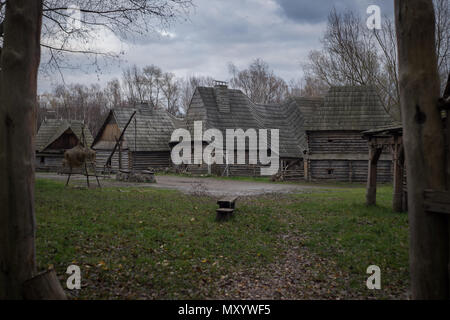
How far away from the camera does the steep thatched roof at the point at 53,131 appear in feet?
125

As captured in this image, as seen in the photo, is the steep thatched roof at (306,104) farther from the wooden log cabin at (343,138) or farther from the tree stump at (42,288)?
the tree stump at (42,288)

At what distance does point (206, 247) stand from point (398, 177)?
23.9ft

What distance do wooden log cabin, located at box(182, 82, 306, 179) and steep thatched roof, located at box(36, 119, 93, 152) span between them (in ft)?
49.6

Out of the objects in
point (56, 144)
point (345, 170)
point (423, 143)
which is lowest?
point (345, 170)

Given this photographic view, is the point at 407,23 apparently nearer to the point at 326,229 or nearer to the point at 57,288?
the point at 57,288

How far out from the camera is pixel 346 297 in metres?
5.07

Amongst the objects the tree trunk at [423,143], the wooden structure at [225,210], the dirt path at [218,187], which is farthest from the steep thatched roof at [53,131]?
the tree trunk at [423,143]

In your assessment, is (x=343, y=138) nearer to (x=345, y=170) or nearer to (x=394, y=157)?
(x=345, y=170)

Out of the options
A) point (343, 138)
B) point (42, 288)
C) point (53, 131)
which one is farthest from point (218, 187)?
point (53, 131)

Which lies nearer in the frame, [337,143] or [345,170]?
[345,170]

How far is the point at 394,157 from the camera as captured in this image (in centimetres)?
1110

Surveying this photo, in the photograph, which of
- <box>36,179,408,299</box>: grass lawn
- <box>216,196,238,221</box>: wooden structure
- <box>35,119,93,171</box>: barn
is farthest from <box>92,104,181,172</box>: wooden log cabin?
<box>216,196,238,221</box>: wooden structure

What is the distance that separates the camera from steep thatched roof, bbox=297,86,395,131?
2661cm

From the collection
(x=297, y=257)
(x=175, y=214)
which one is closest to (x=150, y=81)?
(x=175, y=214)
